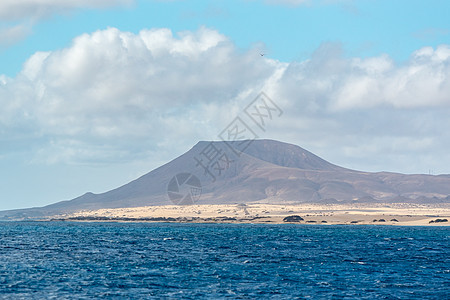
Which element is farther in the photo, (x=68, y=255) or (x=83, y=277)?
(x=68, y=255)

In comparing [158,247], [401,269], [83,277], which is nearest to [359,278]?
[401,269]

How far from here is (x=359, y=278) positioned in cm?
7731

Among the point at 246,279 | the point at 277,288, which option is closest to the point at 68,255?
the point at 246,279

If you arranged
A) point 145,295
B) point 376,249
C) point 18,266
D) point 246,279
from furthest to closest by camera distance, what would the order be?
1. point 376,249
2. point 18,266
3. point 246,279
4. point 145,295

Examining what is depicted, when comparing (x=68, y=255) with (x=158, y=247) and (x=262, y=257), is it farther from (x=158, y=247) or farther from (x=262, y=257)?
(x=262, y=257)

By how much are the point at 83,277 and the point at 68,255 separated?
32.5 m

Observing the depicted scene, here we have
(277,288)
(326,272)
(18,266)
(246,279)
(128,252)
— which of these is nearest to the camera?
(277,288)

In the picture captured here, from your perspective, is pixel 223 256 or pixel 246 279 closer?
pixel 246 279

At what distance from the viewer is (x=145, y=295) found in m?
63.0

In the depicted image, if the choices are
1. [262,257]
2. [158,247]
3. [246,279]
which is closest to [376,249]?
[262,257]

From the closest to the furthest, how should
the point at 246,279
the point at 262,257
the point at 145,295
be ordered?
the point at 145,295 < the point at 246,279 < the point at 262,257

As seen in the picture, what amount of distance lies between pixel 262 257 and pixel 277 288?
3554 centimetres

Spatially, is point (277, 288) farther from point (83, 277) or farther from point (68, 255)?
point (68, 255)

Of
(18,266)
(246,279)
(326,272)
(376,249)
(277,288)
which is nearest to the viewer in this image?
(277,288)
